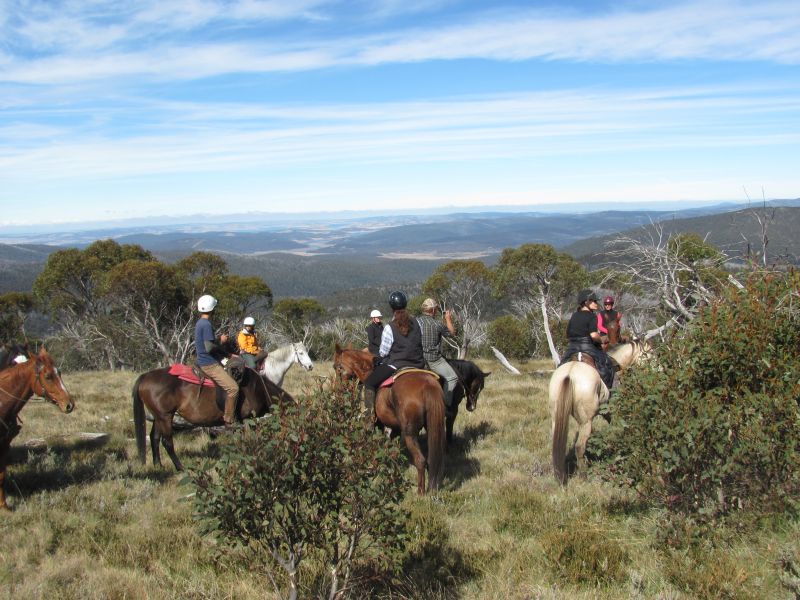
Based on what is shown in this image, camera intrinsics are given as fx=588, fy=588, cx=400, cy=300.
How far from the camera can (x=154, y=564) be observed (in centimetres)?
579

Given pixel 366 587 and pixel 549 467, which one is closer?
pixel 366 587

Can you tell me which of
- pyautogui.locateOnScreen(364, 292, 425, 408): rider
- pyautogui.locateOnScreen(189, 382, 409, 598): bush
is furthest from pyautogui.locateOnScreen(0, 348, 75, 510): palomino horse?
pyautogui.locateOnScreen(189, 382, 409, 598): bush

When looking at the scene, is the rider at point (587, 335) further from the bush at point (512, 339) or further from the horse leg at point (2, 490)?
the bush at point (512, 339)

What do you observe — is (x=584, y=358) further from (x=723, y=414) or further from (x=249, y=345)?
(x=249, y=345)

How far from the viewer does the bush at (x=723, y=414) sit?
518 centimetres

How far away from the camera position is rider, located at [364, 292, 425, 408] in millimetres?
8375

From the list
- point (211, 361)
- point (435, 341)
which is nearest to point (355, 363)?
point (435, 341)

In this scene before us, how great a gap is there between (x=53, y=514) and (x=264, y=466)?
15.8 ft

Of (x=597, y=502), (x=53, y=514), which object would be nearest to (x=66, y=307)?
(x=53, y=514)

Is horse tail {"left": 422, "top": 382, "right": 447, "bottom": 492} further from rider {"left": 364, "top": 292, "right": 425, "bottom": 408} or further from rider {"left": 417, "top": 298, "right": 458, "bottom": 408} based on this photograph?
rider {"left": 417, "top": 298, "right": 458, "bottom": 408}

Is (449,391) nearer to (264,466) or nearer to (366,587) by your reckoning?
(366,587)

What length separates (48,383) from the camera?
7.83 metres

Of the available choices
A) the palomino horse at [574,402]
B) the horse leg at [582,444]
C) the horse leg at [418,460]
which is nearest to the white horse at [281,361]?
the horse leg at [418,460]

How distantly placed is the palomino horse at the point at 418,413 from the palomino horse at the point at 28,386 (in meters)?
3.72
